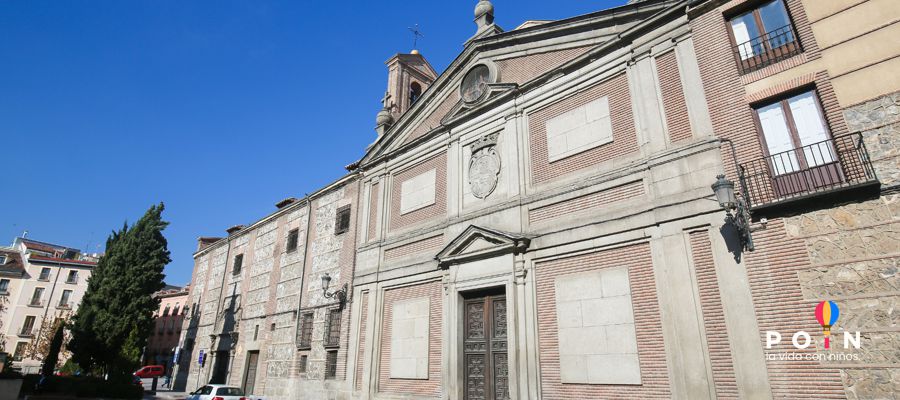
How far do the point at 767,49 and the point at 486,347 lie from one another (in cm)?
782

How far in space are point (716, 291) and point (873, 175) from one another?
8.48ft

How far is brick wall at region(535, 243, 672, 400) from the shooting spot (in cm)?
794

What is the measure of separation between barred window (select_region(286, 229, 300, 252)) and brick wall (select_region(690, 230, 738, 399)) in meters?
15.3

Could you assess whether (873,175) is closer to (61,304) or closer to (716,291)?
(716,291)

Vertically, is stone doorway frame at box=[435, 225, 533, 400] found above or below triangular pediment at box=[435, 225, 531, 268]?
below

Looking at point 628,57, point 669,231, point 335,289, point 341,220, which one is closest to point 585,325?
point 669,231

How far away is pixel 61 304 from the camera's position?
4269 centimetres

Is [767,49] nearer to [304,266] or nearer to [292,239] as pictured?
[304,266]

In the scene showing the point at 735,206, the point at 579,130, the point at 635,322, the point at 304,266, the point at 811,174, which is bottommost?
the point at 635,322

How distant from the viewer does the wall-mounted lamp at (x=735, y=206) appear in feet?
22.9

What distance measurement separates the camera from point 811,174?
23.4ft

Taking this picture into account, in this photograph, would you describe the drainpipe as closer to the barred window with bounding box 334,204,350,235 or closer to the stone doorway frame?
the barred window with bounding box 334,204,350,235

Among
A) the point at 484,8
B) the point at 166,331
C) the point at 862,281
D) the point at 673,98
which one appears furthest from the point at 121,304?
the point at 862,281

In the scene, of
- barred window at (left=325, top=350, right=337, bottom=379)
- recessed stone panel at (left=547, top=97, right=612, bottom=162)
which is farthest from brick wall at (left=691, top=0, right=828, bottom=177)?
barred window at (left=325, top=350, right=337, bottom=379)
